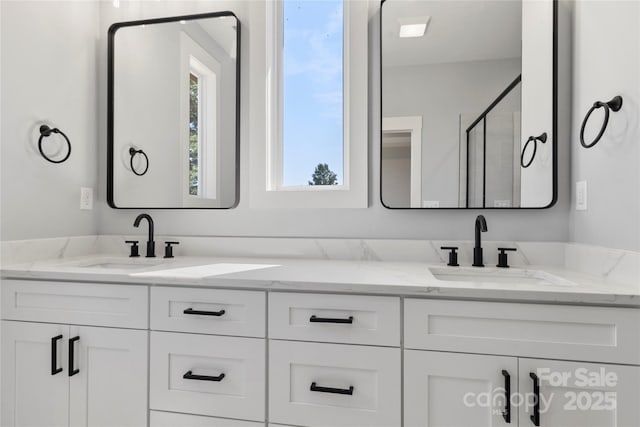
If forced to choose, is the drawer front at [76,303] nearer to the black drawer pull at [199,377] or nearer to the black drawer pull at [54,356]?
the black drawer pull at [54,356]

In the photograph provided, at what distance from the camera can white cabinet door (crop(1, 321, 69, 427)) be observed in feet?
4.16

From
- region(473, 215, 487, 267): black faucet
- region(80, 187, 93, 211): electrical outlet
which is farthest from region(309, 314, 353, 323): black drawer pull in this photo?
region(80, 187, 93, 211): electrical outlet

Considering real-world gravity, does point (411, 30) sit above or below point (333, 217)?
above

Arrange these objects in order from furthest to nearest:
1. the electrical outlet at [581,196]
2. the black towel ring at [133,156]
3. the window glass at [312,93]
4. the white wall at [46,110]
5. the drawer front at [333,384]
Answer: the black towel ring at [133,156] → the window glass at [312,93] → the white wall at [46,110] → the electrical outlet at [581,196] → the drawer front at [333,384]

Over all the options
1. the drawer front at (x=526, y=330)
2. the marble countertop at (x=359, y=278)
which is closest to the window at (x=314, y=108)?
the marble countertop at (x=359, y=278)

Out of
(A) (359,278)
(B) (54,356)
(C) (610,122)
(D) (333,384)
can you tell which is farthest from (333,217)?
(B) (54,356)

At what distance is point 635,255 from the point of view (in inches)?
40.4

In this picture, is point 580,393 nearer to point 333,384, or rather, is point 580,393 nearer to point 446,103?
point 333,384

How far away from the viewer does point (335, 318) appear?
3.53 ft

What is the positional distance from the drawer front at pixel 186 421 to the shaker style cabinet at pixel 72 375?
44 millimetres

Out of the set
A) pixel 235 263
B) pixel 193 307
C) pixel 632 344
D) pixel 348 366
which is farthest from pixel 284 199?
pixel 632 344

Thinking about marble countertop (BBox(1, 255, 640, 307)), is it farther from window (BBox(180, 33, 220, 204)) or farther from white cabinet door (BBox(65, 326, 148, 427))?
window (BBox(180, 33, 220, 204))

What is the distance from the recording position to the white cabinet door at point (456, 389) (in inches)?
39.1

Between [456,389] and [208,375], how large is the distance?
0.79 m
